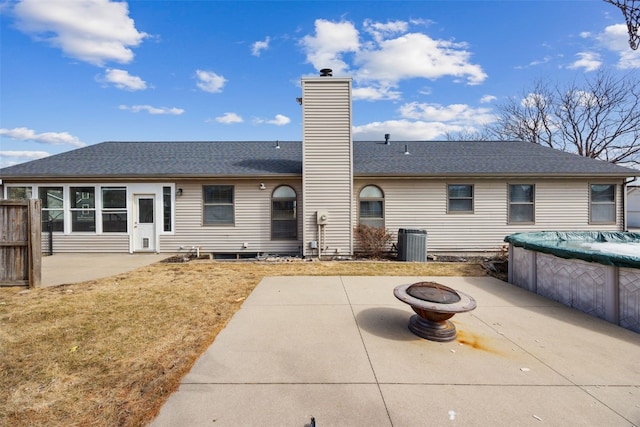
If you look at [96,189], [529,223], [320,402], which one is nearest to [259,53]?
[96,189]

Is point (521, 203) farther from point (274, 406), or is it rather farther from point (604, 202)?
point (274, 406)

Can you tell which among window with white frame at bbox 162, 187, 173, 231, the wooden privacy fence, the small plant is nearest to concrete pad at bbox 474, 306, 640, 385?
the small plant

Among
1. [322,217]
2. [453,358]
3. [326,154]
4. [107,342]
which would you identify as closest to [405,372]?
[453,358]

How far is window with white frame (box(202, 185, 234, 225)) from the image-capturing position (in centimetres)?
999

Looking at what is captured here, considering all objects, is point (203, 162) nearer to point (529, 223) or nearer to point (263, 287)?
point (263, 287)

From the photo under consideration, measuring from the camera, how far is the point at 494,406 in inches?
96.3

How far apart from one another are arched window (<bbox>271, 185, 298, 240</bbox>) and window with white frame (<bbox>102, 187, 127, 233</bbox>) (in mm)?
5010

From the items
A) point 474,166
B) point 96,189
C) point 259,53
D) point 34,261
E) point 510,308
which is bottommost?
point 510,308

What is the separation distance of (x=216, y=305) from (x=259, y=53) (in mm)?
14135

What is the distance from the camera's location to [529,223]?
10.2 metres

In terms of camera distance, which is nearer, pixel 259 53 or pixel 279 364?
pixel 279 364

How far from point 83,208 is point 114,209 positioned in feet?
3.38

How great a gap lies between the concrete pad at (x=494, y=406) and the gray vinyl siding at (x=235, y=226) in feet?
24.7

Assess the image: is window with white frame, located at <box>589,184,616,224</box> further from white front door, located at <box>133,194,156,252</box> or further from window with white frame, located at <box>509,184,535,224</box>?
white front door, located at <box>133,194,156,252</box>
